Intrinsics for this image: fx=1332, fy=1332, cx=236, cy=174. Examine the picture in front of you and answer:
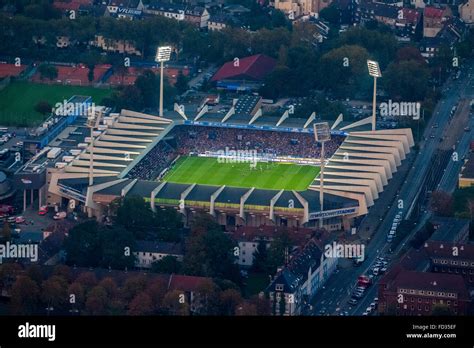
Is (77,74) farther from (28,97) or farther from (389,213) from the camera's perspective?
(389,213)

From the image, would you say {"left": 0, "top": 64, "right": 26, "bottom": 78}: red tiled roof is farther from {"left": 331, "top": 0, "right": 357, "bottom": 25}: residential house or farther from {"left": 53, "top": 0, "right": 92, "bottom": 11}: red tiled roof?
{"left": 331, "top": 0, "right": 357, "bottom": 25}: residential house

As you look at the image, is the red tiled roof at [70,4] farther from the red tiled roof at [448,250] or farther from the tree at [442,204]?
the red tiled roof at [448,250]

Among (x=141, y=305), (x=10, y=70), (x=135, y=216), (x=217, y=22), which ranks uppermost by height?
(x=217, y=22)

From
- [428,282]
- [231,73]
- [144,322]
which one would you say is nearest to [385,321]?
[144,322]

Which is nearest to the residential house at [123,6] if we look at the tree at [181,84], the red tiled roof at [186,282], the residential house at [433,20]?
the tree at [181,84]

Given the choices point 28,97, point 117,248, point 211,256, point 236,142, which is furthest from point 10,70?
point 211,256

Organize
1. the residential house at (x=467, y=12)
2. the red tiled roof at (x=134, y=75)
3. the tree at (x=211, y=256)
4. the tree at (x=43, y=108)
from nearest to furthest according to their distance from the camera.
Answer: the tree at (x=211, y=256) → the tree at (x=43, y=108) → the red tiled roof at (x=134, y=75) → the residential house at (x=467, y=12)

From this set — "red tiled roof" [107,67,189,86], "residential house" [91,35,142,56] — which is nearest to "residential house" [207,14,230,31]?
"residential house" [91,35,142,56]
